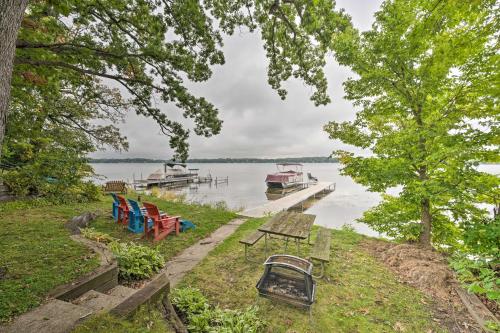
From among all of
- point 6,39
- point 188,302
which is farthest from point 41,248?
point 6,39

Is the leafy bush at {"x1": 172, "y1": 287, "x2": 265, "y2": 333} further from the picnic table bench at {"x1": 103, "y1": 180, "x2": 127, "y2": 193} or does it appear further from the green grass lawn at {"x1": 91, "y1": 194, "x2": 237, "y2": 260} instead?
the picnic table bench at {"x1": 103, "y1": 180, "x2": 127, "y2": 193}

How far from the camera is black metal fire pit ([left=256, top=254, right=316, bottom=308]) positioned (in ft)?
11.0

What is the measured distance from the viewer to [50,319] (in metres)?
2.43

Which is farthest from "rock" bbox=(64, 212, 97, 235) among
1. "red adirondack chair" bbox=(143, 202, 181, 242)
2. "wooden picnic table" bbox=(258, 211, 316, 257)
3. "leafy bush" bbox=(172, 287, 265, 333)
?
"wooden picnic table" bbox=(258, 211, 316, 257)

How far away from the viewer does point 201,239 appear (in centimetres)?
745

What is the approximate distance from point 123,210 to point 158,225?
2038 millimetres

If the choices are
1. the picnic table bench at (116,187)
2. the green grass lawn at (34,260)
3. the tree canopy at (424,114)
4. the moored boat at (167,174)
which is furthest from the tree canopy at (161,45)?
the moored boat at (167,174)

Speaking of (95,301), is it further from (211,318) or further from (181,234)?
(181,234)

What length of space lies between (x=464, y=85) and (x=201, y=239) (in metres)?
8.54

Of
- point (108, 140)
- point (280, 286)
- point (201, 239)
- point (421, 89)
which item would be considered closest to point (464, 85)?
point (421, 89)

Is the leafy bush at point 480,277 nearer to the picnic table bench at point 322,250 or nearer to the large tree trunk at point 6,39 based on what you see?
the picnic table bench at point 322,250

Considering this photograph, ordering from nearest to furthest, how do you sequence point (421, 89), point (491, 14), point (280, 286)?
point (280, 286) → point (491, 14) → point (421, 89)

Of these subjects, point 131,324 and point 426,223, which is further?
point 426,223

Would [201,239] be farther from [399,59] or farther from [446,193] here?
[399,59]
